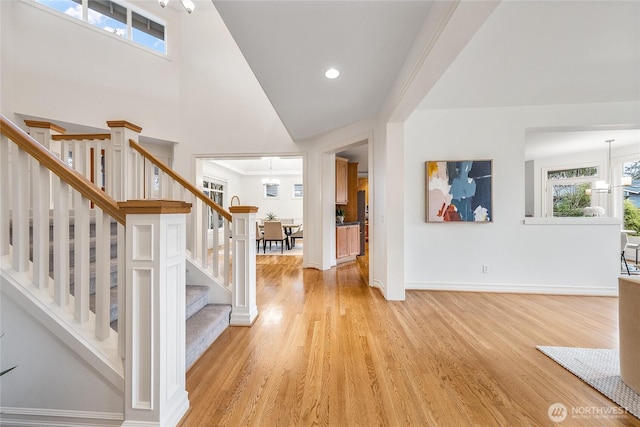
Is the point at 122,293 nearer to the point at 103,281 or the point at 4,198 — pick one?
the point at 103,281

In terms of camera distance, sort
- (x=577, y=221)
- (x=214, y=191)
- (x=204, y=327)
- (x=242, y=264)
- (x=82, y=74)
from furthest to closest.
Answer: (x=214, y=191) → (x=82, y=74) → (x=577, y=221) → (x=242, y=264) → (x=204, y=327)

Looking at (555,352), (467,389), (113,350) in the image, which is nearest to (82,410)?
(113,350)

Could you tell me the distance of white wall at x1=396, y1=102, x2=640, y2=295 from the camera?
3.22 metres

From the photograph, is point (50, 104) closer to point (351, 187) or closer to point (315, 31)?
point (315, 31)

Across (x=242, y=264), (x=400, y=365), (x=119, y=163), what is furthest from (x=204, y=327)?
(x=119, y=163)

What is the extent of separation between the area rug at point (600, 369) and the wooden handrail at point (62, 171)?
9.32 ft

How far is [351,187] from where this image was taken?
6211 mm

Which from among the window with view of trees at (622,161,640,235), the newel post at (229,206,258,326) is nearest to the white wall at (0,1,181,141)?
the newel post at (229,206,258,326)

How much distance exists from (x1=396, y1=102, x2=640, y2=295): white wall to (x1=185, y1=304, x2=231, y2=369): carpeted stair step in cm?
242

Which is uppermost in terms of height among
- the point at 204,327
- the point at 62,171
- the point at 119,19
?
the point at 119,19

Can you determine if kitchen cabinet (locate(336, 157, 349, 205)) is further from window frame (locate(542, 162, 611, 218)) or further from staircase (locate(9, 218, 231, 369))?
window frame (locate(542, 162, 611, 218))

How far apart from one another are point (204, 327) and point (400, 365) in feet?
4.91

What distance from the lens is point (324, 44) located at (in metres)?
2.06

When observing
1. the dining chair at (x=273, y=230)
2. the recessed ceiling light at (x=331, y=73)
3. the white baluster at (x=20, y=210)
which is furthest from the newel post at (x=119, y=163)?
the dining chair at (x=273, y=230)
